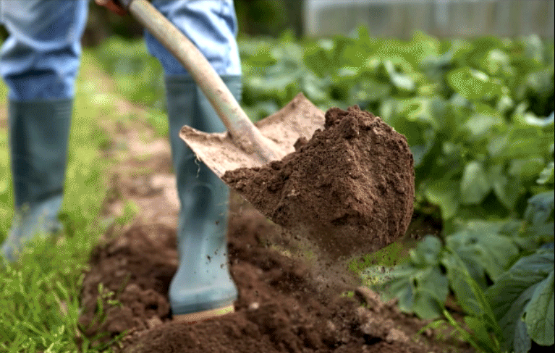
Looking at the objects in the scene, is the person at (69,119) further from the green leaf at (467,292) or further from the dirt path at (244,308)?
the green leaf at (467,292)

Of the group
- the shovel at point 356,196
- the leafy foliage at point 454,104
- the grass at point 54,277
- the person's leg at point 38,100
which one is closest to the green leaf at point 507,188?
the leafy foliage at point 454,104

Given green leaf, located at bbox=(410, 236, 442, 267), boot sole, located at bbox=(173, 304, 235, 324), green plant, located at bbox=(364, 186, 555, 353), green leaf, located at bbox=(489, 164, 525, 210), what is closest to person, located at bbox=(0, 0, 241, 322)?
boot sole, located at bbox=(173, 304, 235, 324)

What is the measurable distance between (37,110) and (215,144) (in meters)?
1.01

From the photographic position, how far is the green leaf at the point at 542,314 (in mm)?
1235

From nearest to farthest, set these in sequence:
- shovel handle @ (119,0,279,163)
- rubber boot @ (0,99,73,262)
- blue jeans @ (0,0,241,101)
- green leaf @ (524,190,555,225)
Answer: shovel handle @ (119,0,279,163) → green leaf @ (524,190,555,225) → blue jeans @ (0,0,241,101) → rubber boot @ (0,99,73,262)

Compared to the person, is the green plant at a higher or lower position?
lower

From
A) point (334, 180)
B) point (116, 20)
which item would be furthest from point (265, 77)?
point (116, 20)

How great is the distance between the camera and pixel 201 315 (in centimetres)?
148

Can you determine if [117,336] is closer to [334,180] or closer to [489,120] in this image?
[334,180]

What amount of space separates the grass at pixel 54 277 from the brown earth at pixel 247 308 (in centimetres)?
Answer: 6

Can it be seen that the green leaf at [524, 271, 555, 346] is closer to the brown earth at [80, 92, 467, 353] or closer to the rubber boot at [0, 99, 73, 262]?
the brown earth at [80, 92, 467, 353]

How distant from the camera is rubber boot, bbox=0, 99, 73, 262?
1.99 m

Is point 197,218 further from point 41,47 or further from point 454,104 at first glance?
point 454,104

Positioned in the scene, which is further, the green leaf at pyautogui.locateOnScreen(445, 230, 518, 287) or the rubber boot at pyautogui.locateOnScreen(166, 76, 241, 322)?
the green leaf at pyautogui.locateOnScreen(445, 230, 518, 287)
